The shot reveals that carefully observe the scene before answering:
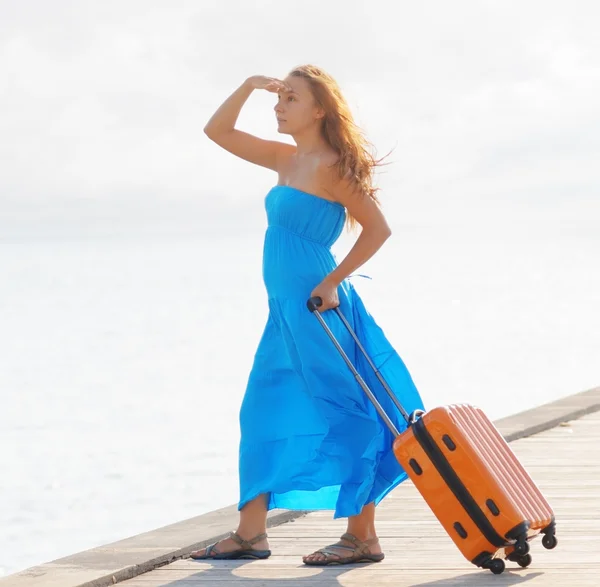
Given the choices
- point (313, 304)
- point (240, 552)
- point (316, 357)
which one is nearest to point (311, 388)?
point (316, 357)

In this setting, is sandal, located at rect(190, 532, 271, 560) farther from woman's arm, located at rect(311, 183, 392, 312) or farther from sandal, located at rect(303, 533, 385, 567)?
woman's arm, located at rect(311, 183, 392, 312)

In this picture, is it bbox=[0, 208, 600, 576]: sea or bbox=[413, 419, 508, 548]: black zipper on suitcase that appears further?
bbox=[0, 208, 600, 576]: sea

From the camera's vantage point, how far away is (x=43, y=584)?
4.52 m

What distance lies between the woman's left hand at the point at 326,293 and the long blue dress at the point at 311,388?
0.21ft

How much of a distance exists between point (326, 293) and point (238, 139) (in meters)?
0.71

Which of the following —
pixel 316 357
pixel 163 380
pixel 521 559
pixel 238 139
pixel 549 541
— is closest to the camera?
pixel 521 559

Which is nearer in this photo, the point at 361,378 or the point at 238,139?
the point at 361,378

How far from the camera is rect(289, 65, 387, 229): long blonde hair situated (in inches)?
192

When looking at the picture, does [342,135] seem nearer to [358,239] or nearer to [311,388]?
[358,239]

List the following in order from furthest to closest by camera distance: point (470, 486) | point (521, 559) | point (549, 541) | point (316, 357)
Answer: point (316, 357)
point (549, 541)
point (521, 559)
point (470, 486)

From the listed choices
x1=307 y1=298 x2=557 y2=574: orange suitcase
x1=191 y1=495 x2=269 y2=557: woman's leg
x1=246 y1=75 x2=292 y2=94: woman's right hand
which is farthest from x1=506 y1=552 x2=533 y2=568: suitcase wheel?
x1=246 y1=75 x2=292 y2=94: woman's right hand

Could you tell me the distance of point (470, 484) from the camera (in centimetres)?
448

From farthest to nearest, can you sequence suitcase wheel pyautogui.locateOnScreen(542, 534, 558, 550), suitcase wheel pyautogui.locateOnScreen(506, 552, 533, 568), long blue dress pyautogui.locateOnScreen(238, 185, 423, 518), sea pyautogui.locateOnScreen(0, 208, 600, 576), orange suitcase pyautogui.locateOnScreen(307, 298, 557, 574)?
sea pyautogui.locateOnScreen(0, 208, 600, 576)
long blue dress pyautogui.locateOnScreen(238, 185, 423, 518)
suitcase wheel pyautogui.locateOnScreen(542, 534, 558, 550)
suitcase wheel pyautogui.locateOnScreen(506, 552, 533, 568)
orange suitcase pyautogui.locateOnScreen(307, 298, 557, 574)

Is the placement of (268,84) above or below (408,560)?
above
